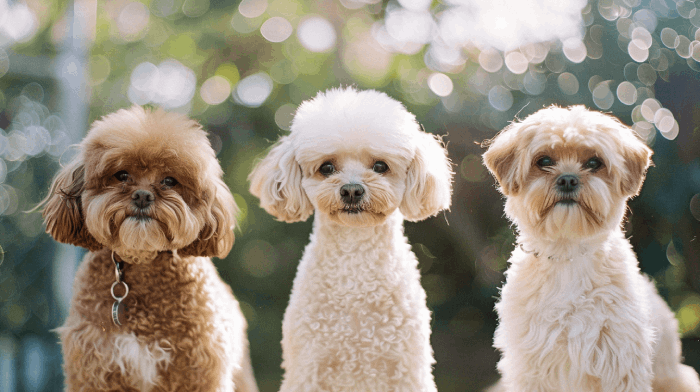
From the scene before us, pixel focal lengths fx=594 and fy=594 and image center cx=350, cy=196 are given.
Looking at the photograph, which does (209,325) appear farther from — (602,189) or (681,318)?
(681,318)

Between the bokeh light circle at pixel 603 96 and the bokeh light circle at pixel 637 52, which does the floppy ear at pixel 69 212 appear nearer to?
the bokeh light circle at pixel 603 96

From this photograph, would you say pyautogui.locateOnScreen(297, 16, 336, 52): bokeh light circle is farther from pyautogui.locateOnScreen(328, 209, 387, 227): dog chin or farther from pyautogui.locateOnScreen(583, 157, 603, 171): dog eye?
pyautogui.locateOnScreen(583, 157, 603, 171): dog eye

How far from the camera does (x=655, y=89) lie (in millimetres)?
2635

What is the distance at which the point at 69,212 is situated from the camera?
6.98 feet

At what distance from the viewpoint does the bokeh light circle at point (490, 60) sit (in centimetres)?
279

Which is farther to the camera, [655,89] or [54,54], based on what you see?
[54,54]

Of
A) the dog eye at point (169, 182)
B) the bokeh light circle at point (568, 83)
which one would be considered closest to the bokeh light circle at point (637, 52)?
the bokeh light circle at point (568, 83)

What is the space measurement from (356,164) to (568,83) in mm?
1079

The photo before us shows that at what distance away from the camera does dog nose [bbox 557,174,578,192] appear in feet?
6.49

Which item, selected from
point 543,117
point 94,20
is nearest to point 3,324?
point 94,20

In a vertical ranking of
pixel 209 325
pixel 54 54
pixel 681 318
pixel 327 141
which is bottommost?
pixel 681 318

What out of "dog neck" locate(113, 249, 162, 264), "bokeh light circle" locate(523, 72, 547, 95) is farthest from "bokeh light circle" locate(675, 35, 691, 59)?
"dog neck" locate(113, 249, 162, 264)

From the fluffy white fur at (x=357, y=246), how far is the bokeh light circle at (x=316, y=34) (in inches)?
28.4

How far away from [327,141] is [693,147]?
67.7 inches
